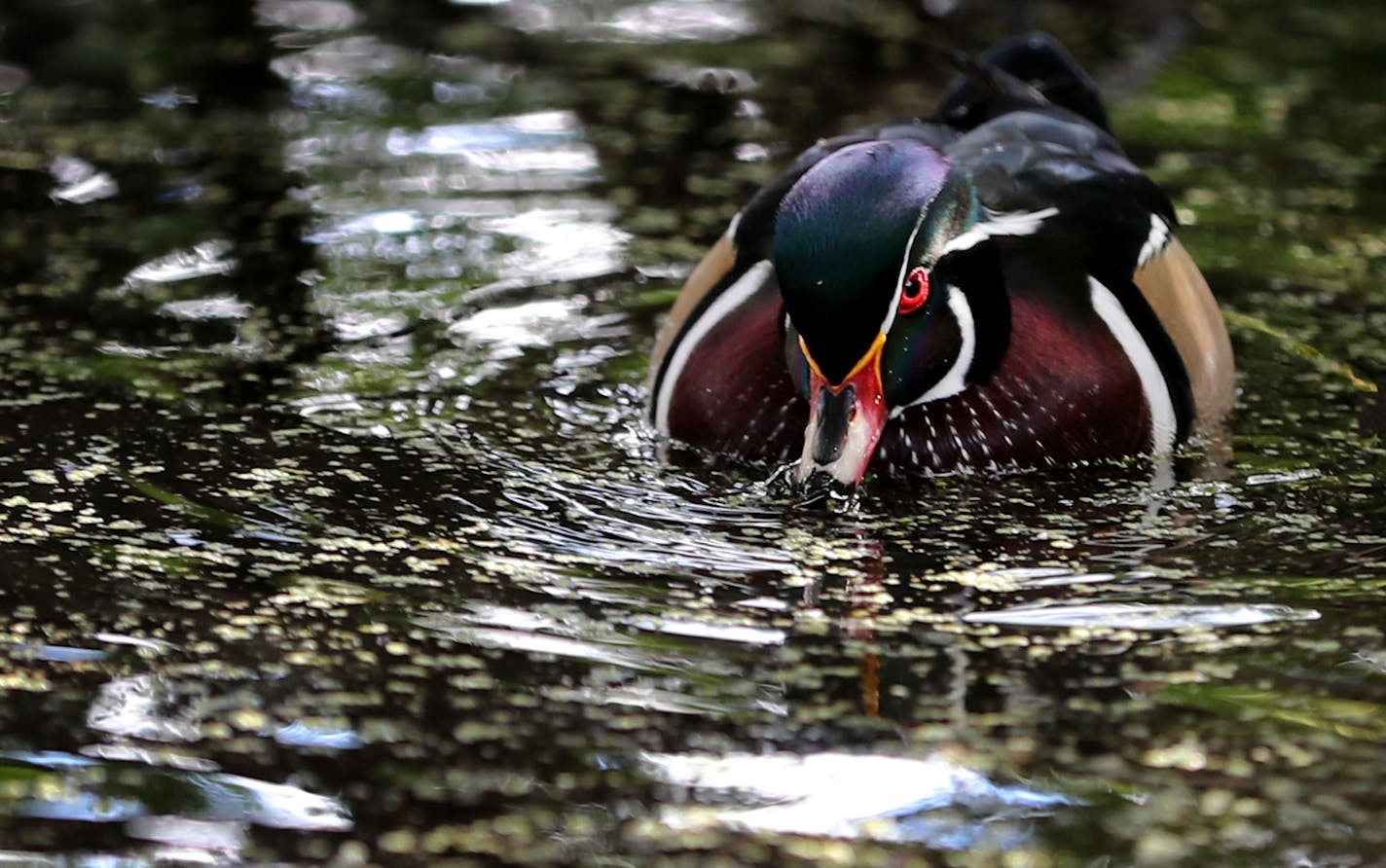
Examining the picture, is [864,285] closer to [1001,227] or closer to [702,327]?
[1001,227]

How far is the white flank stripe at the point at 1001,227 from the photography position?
4.51 meters

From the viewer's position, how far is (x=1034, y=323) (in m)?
4.66

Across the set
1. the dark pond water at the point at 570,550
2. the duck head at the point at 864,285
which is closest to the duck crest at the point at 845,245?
the duck head at the point at 864,285

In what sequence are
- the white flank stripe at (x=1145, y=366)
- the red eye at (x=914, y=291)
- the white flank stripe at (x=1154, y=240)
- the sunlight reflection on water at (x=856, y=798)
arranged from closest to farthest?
1. the sunlight reflection on water at (x=856, y=798)
2. the red eye at (x=914, y=291)
3. the white flank stripe at (x=1145, y=366)
4. the white flank stripe at (x=1154, y=240)

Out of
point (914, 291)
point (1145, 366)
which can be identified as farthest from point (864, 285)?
point (1145, 366)

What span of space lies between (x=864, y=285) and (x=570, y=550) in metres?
0.75

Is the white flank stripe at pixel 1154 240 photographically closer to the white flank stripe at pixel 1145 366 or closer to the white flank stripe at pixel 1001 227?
the white flank stripe at pixel 1145 366

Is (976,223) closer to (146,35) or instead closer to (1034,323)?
(1034,323)

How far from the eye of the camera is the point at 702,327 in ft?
16.2

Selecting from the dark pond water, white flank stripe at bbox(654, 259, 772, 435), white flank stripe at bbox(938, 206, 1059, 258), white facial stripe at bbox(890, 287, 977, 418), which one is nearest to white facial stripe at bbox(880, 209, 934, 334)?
white flank stripe at bbox(938, 206, 1059, 258)

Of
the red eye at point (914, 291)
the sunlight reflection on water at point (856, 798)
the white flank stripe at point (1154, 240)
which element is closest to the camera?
the sunlight reflection on water at point (856, 798)

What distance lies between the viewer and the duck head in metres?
4.12

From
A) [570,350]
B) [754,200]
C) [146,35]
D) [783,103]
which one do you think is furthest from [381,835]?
[146,35]

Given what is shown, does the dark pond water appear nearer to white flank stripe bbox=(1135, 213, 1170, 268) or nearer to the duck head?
the duck head
